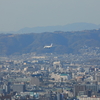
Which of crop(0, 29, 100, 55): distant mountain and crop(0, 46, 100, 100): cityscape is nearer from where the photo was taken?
crop(0, 46, 100, 100): cityscape

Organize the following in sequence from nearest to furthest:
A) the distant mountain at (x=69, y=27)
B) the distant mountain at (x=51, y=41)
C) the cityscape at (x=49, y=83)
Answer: the cityscape at (x=49, y=83) < the distant mountain at (x=51, y=41) < the distant mountain at (x=69, y=27)

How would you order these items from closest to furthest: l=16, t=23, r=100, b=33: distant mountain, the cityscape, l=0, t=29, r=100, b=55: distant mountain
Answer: the cityscape → l=0, t=29, r=100, b=55: distant mountain → l=16, t=23, r=100, b=33: distant mountain

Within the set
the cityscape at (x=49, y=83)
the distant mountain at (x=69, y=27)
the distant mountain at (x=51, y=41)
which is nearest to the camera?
the cityscape at (x=49, y=83)

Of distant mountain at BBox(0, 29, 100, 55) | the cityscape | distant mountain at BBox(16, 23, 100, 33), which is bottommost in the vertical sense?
the cityscape

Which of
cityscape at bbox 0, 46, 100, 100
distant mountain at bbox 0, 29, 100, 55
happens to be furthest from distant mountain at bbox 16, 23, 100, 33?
cityscape at bbox 0, 46, 100, 100

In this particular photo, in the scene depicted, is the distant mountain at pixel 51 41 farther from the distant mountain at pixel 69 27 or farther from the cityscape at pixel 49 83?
the distant mountain at pixel 69 27

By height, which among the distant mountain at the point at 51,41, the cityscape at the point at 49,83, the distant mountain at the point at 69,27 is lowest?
the cityscape at the point at 49,83

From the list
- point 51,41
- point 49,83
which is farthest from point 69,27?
point 49,83

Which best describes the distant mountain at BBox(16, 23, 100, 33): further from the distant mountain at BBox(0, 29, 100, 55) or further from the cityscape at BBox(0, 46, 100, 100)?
the cityscape at BBox(0, 46, 100, 100)

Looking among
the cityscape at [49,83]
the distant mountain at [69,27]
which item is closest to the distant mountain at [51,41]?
the cityscape at [49,83]
